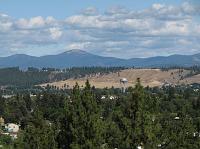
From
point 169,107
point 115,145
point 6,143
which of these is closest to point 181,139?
point 115,145

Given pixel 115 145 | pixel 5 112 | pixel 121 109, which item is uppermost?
pixel 121 109

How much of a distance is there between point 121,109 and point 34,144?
7502 mm

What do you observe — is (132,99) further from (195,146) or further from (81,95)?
(195,146)

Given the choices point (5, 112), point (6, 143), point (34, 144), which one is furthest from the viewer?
point (5, 112)

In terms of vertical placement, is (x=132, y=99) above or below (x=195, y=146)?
above

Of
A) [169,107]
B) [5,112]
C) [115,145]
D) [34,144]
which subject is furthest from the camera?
[5,112]

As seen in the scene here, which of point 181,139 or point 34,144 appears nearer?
point 34,144

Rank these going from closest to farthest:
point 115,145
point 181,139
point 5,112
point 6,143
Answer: point 115,145 → point 181,139 → point 6,143 → point 5,112

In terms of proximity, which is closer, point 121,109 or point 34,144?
point 121,109

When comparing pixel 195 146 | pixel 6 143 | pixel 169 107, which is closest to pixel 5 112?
pixel 169 107

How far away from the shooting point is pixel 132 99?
3481cm

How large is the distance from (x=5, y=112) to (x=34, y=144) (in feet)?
453

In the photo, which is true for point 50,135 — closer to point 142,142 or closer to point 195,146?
point 142,142

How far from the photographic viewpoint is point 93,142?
115ft
